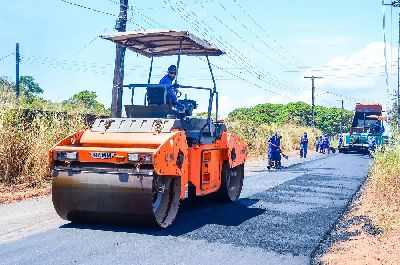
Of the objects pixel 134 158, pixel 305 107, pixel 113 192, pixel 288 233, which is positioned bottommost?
pixel 288 233

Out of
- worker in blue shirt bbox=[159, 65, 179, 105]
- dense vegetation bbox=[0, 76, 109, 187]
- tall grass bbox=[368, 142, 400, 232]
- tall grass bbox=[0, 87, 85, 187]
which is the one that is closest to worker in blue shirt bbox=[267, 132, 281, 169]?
tall grass bbox=[368, 142, 400, 232]

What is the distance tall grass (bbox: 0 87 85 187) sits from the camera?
9477mm

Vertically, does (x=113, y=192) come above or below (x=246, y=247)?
above

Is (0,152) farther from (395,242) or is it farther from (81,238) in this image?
(395,242)

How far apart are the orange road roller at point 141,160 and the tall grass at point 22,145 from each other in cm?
373

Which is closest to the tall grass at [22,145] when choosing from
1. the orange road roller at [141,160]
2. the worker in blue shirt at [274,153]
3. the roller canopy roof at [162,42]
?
the roller canopy roof at [162,42]

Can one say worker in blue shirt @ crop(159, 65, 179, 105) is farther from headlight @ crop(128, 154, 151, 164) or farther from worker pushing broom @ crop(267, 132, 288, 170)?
worker pushing broom @ crop(267, 132, 288, 170)

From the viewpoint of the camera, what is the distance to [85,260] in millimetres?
4648

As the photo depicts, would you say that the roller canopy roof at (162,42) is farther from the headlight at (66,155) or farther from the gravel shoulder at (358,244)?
the gravel shoulder at (358,244)

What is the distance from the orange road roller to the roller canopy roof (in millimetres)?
16

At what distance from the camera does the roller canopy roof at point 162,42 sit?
6965mm

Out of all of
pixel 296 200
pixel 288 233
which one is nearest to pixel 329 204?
pixel 296 200

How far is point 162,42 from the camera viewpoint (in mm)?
7582

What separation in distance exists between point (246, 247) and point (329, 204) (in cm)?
393
